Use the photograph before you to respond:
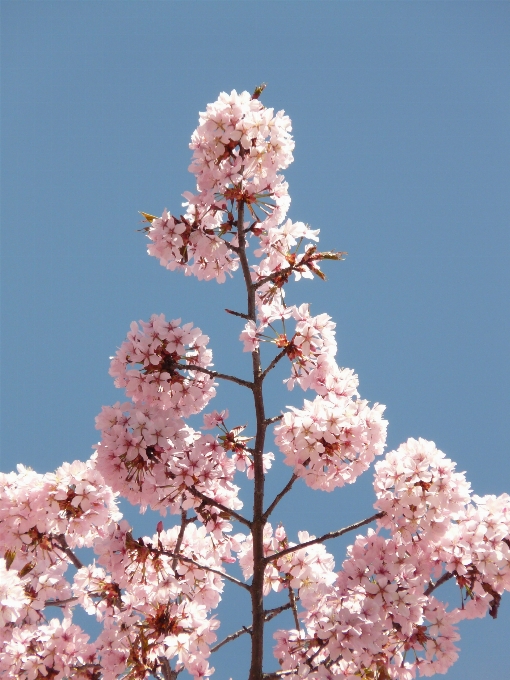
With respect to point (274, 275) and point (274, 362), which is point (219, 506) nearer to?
point (274, 362)

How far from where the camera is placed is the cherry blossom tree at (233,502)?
15.3 ft

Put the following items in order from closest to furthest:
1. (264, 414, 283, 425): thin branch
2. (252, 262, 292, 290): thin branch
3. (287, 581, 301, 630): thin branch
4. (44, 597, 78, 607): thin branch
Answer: (264, 414, 283, 425): thin branch
(252, 262, 292, 290): thin branch
(287, 581, 301, 630): thin branch
(44, 597, 78, 607): thin branch

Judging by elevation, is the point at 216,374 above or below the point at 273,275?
below

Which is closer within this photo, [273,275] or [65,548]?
[273,275]

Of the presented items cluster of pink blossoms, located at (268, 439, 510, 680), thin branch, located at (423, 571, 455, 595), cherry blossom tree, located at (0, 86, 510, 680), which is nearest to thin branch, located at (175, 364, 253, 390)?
cherry blossom tree, located at (0, 86, 510, 680)

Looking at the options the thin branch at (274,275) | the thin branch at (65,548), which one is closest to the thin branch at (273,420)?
the thin branch at (274,275)


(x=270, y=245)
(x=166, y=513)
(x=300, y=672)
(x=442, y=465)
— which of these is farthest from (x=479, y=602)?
(x=270, y=245)

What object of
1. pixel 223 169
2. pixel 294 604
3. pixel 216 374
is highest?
pixel 223 169

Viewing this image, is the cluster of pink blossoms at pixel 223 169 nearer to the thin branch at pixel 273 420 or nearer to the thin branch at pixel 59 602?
the thin branch at pixel 273 420

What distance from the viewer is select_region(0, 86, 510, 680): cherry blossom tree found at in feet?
15.3

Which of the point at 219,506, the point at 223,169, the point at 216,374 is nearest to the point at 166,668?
the point at 219,506

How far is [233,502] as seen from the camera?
5523 mm

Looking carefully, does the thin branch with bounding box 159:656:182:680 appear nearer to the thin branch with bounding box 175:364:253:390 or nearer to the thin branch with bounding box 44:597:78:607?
the thin branch with bounding box 44:597:78:607

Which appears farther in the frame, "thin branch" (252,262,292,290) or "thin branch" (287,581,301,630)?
"thin branch" (287,581,301,630)
